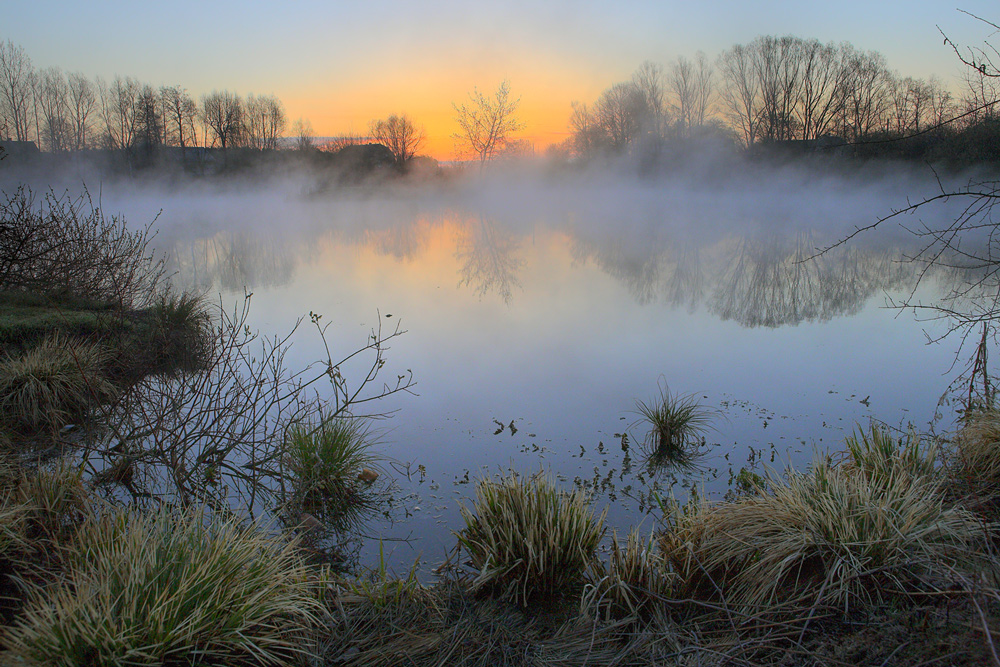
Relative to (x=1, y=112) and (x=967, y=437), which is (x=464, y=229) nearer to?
(x=967, y=437)

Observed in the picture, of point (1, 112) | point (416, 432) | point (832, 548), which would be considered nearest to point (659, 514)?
point (832, 548)

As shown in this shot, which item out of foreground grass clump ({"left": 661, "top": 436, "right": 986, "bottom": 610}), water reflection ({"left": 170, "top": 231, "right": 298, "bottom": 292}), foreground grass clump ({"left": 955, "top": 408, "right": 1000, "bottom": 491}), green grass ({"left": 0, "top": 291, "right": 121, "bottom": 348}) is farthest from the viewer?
water reflection ({"left": 170, "top": 231, "right": 298, "bottom": 292})

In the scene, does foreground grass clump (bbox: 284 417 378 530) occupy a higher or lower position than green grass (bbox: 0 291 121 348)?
lower

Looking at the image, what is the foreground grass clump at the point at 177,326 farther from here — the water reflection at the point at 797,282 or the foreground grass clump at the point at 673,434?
the water reflection at the point at 797,282

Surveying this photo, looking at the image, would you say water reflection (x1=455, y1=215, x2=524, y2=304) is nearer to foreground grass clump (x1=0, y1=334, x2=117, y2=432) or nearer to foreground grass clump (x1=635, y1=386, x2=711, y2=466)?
foreground grass clump (x1=635, y1=386, x2=711, y2=466)

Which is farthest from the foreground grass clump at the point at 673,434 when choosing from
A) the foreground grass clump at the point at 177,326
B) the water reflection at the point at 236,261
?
the water reflection at the point at 236,261

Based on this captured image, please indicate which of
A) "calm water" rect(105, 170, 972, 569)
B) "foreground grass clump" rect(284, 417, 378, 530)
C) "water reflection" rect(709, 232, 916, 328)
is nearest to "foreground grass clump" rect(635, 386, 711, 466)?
"calm water" rect(105, 170, 972, 569)

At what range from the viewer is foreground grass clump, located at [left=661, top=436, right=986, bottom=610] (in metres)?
3.05

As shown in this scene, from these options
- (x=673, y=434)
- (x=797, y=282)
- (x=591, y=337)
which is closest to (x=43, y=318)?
(x=591, y=337)

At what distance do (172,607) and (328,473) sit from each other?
7.83 feet

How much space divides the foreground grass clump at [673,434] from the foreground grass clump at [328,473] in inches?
99.6

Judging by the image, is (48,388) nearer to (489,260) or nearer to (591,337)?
(591,337)

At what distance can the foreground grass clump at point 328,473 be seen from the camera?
476 centimetres

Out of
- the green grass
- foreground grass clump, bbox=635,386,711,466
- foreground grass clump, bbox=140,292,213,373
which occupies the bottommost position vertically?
foreground grass clump, bbox=635,386,711,466
